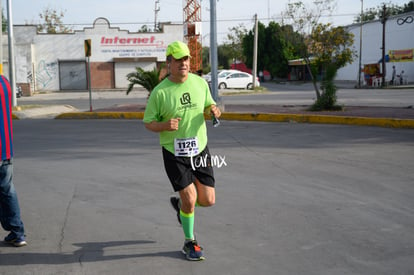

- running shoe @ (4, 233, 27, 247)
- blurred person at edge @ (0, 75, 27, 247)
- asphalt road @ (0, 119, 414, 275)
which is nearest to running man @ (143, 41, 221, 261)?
asphalt road @ (0, 119, 414, 275)

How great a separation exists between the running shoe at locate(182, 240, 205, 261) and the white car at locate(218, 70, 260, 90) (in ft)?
120

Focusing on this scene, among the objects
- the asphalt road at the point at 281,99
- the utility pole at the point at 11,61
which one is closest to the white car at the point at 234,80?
the asphalt road at the point at 281,99

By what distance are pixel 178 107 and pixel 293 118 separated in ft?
36.2

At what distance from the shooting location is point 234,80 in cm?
4097

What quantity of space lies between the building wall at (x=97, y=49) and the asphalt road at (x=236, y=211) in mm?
35407

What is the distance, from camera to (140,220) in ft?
18.7

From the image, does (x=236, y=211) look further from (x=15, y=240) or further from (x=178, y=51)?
(x=15, y=240)

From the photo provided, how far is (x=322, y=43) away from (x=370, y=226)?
14931 mm

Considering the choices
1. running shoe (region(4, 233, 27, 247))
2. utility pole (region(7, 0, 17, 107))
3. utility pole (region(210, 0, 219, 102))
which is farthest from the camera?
utility pole (region(7, 0, 17, 107))

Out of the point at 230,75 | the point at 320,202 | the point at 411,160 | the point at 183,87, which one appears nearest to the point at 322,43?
the point at 411,160

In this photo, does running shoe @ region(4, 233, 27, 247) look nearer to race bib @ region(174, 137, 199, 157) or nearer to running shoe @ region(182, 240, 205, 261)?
running shoe @ region(182, 240, 205, 261)

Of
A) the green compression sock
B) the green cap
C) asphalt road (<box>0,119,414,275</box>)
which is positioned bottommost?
asphalt road (<box>0,119,414,275</box>)

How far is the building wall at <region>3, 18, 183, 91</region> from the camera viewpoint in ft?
149

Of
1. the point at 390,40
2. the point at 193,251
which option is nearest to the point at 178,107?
the point at 193,251
